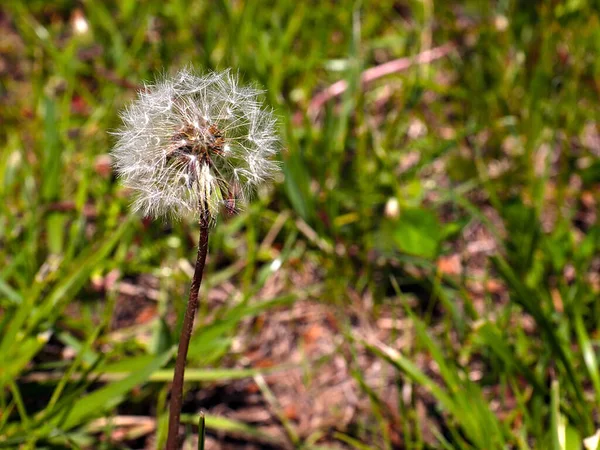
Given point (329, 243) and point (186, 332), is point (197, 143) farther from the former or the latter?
point (329, 243)

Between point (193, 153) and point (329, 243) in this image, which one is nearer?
point (193, 153)

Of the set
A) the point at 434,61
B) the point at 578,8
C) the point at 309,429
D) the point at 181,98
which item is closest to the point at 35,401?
the point at 309,429

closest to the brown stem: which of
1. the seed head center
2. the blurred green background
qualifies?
the seed head center

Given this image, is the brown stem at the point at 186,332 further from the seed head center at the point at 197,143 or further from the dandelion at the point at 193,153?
the seed head center at the point at 197,143

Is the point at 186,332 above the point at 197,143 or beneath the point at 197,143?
beneath

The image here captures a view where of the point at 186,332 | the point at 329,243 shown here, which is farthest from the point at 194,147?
the point at 329,243

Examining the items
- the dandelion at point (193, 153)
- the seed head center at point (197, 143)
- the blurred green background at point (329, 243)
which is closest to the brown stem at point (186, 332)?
the dandelion at point (193, 153)
